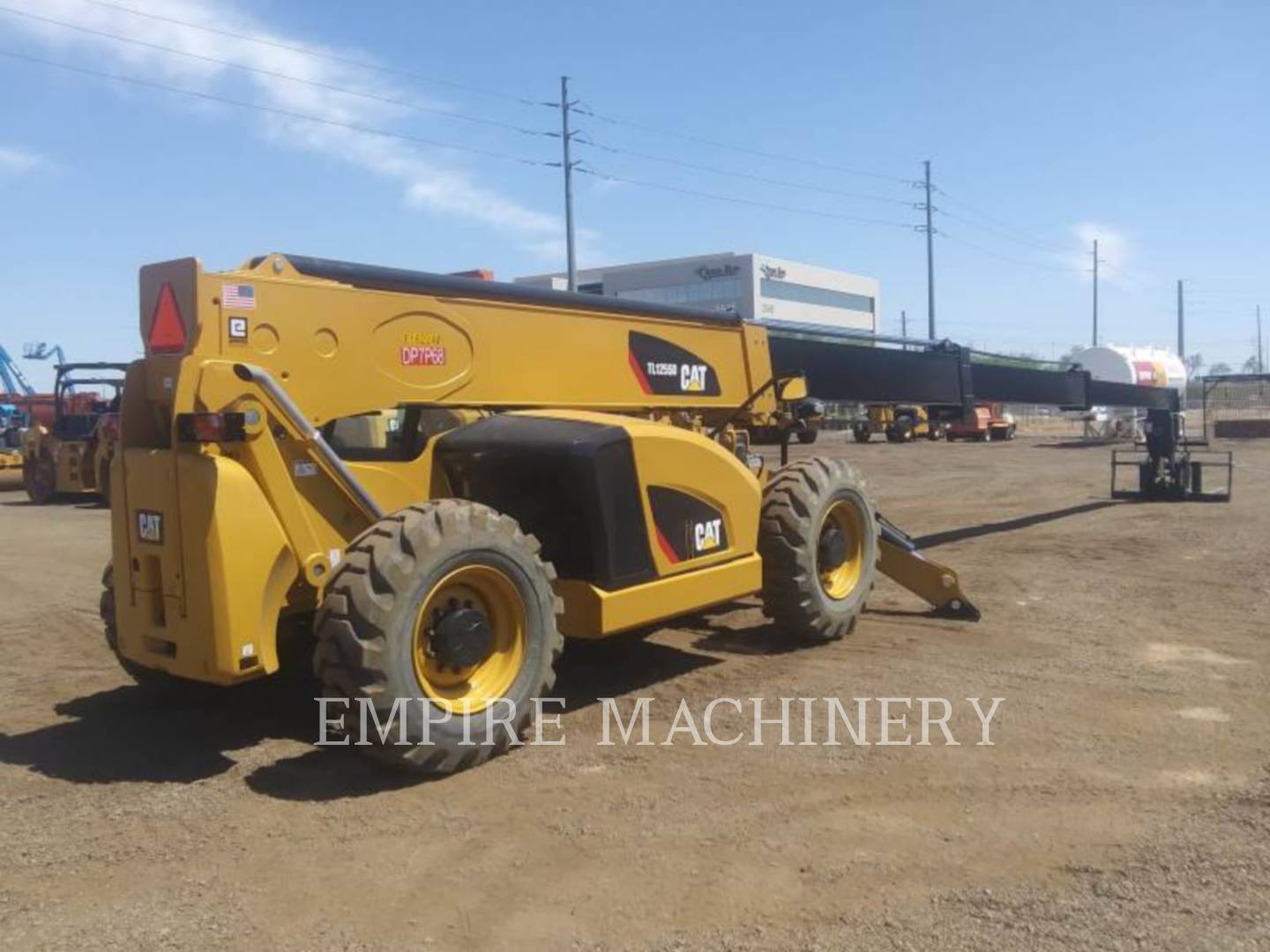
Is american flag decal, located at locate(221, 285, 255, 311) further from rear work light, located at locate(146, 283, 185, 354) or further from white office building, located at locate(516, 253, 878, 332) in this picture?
white office building, located at locate(516, 253, 878, 332)

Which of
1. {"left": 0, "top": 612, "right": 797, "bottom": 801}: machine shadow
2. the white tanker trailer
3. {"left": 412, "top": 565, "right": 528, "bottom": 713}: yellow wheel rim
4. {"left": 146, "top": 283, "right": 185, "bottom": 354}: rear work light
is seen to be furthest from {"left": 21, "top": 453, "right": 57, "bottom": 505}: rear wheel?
A: the white tanker trailer

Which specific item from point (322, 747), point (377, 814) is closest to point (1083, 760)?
point (377, 814)

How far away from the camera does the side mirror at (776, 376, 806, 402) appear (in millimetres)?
9156

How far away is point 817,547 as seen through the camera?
823cm

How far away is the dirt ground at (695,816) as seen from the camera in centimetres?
397

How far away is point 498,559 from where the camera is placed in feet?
18.4

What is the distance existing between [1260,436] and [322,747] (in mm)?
45782

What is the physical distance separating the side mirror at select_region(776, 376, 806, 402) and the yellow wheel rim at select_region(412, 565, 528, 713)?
3.96 m

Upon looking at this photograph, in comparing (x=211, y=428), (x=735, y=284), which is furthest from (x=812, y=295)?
(x=211, y=428)

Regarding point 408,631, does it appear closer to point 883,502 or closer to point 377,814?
point 377,814

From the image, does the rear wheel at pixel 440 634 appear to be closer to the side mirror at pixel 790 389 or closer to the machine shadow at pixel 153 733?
the machine shadow at pixel 153 733

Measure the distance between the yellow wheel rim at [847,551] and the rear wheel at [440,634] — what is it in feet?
9.97

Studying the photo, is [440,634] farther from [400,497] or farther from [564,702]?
[564,702]

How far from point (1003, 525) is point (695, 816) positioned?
39.4 feet
